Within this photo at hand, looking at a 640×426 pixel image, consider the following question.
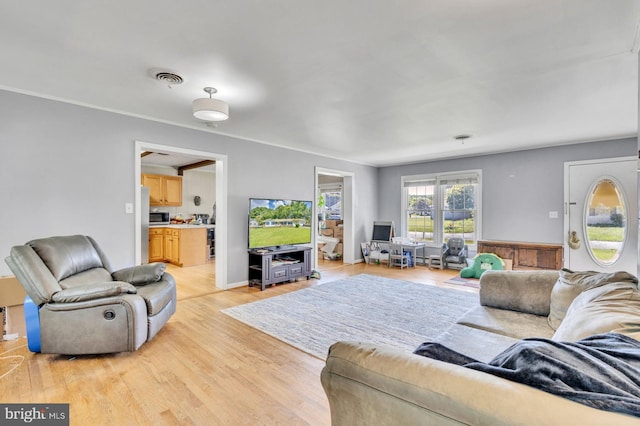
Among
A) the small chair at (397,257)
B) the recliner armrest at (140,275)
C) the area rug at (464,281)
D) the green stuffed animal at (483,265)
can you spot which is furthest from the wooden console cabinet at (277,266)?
the green stuffed animal at (483,265)

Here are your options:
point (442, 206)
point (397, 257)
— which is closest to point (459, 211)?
point (442, 206)

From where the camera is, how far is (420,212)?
710 centimetres

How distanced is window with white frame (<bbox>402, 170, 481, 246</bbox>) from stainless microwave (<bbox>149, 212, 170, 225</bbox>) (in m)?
5.82

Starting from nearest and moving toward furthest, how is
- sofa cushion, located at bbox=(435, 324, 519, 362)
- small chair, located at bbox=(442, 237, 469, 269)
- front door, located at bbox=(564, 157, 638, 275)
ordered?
sofa cushion, located at bbox=(435, 324, 519, 362) < front door, located at bbox=(564, 157, 638, 275) < small chair, located at bbox=(442, 237, 469, 269)

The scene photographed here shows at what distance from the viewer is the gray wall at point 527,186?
5062 mm

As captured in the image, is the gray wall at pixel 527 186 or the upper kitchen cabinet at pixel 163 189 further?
the upper kitchen cabinet at pixel 163 189

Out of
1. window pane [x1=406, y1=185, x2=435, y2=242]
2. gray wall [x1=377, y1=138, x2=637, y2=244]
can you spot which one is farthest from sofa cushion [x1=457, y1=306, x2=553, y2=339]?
window pane [x1=406, y1=185, x2=435, y2=242]

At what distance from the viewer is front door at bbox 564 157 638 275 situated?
4.62m

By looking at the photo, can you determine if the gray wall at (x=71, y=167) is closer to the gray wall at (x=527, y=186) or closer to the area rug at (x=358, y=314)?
the area rug at (x=358, y=314)

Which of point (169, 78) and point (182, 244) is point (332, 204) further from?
point (169, 78)

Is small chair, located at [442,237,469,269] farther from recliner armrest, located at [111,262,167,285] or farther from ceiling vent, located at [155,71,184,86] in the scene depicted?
ceiling vent, located at [155,71,184,86]

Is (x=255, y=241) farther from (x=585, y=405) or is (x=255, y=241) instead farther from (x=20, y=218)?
(x=585, y=405)

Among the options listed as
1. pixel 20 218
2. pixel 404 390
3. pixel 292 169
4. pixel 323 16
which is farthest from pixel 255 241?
pixel 404 390

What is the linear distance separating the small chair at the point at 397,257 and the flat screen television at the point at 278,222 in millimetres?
2153
